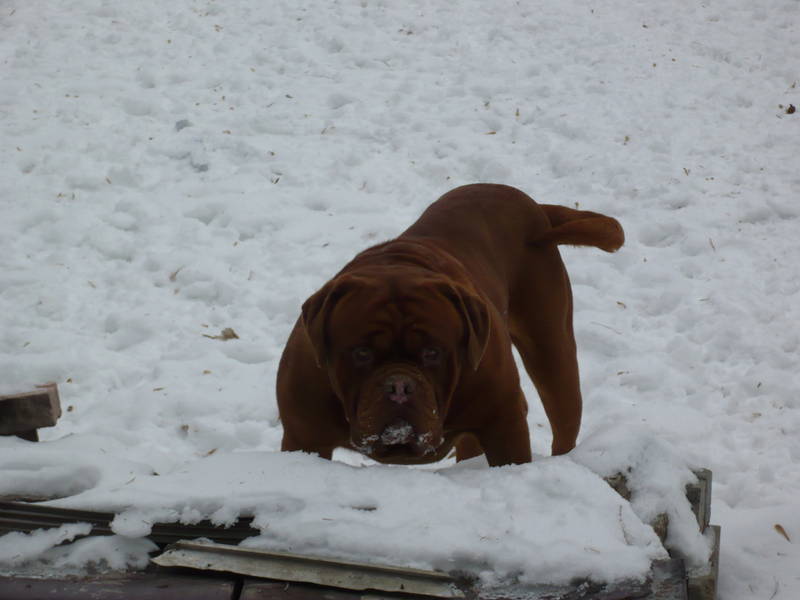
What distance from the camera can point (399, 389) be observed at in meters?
2.34

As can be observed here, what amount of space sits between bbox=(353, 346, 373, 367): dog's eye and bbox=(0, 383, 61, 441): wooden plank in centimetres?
86

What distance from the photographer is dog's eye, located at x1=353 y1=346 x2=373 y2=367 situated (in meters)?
2.47

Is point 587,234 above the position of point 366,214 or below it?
above

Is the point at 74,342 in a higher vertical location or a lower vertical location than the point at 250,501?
lower

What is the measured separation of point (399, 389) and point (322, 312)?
0.33 metres

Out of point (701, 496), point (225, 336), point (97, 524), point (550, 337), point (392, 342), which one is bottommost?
point (225, 336)

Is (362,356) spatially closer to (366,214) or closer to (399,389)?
(399,389)

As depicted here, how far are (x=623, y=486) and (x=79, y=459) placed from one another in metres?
1.31

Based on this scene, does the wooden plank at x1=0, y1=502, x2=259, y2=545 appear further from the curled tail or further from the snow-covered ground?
the curled tail

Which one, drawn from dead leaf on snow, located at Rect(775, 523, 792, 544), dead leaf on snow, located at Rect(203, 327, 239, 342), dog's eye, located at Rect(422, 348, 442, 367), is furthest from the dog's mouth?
dead leaf on snow, located at Rect(203, 327, 239, 342)

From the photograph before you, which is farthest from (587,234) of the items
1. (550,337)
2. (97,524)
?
(97,524)

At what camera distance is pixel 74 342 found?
4301mm

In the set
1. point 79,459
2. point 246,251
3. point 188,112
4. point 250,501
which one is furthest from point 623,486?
point 188,112

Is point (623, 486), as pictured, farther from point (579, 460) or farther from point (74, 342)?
point (74, 342)
